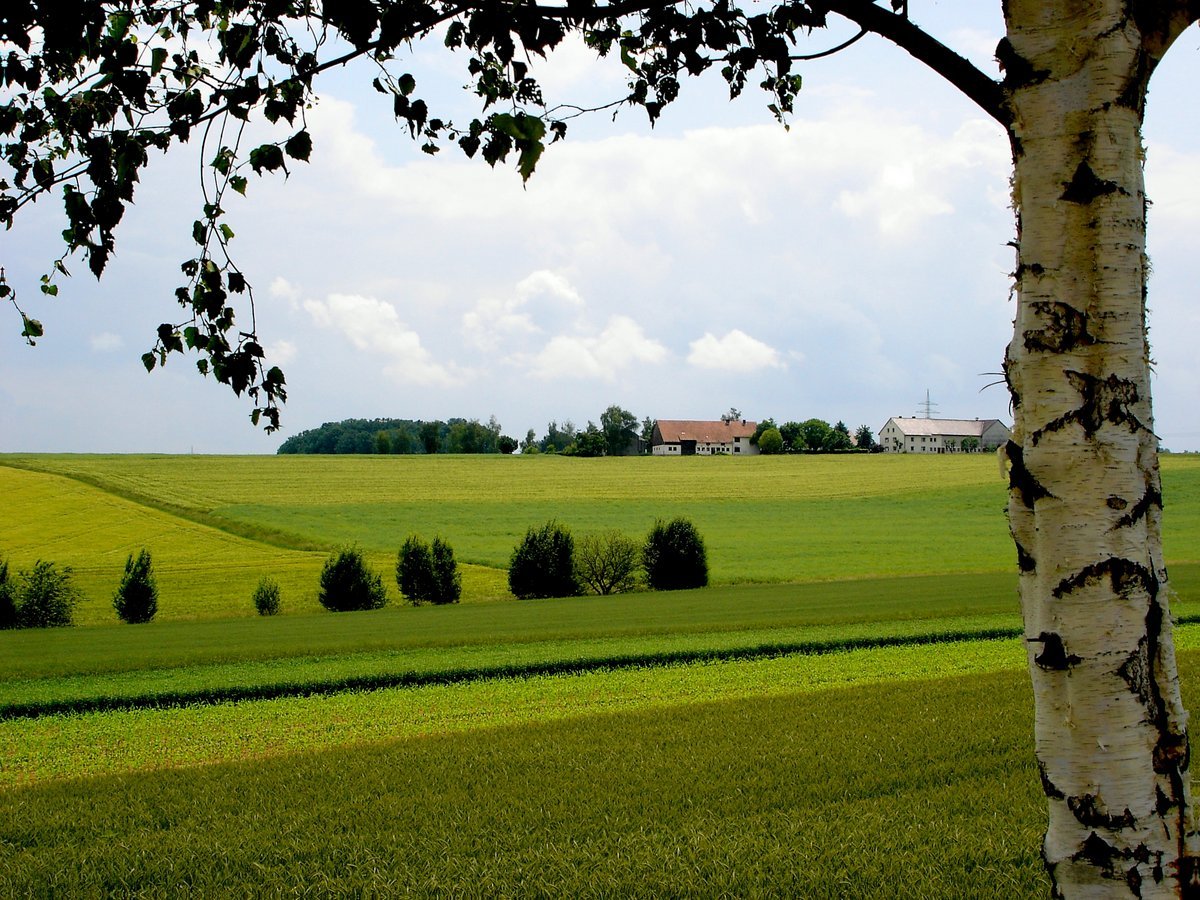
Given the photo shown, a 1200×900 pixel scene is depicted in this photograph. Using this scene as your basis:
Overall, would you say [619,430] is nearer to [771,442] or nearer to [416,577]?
[771,442]

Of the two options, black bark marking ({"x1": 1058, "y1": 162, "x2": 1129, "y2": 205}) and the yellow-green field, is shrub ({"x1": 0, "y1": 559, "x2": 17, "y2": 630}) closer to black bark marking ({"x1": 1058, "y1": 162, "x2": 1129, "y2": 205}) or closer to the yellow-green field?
the yellow-green field

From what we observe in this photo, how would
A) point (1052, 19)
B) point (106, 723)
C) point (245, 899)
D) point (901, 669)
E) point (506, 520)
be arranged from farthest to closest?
point (506, 520), point (901, 669), point (106, 723), point (245, 899), point (1052, 19)

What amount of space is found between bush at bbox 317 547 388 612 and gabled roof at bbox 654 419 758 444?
10377cm

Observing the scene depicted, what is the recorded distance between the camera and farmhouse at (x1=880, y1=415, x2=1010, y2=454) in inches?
Answer: 5266

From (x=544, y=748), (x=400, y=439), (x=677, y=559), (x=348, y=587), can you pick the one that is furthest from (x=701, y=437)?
(x=544, y=748)

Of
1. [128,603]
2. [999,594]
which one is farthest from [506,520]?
[999,594]

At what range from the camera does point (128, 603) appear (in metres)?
25.3

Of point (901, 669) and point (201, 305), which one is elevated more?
point (201, 305)

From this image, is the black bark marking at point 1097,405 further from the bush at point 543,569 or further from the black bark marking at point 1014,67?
the bush at point 543,569

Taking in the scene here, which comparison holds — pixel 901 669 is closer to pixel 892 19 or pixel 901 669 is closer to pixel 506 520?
→ pixel 892 19

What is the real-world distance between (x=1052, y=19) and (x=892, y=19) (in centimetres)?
81

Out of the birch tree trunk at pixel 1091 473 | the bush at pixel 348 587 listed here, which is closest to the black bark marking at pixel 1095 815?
the birch tree trunk at pixel 1091 473

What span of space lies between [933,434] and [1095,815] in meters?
141

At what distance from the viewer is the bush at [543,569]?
28.8 metres
